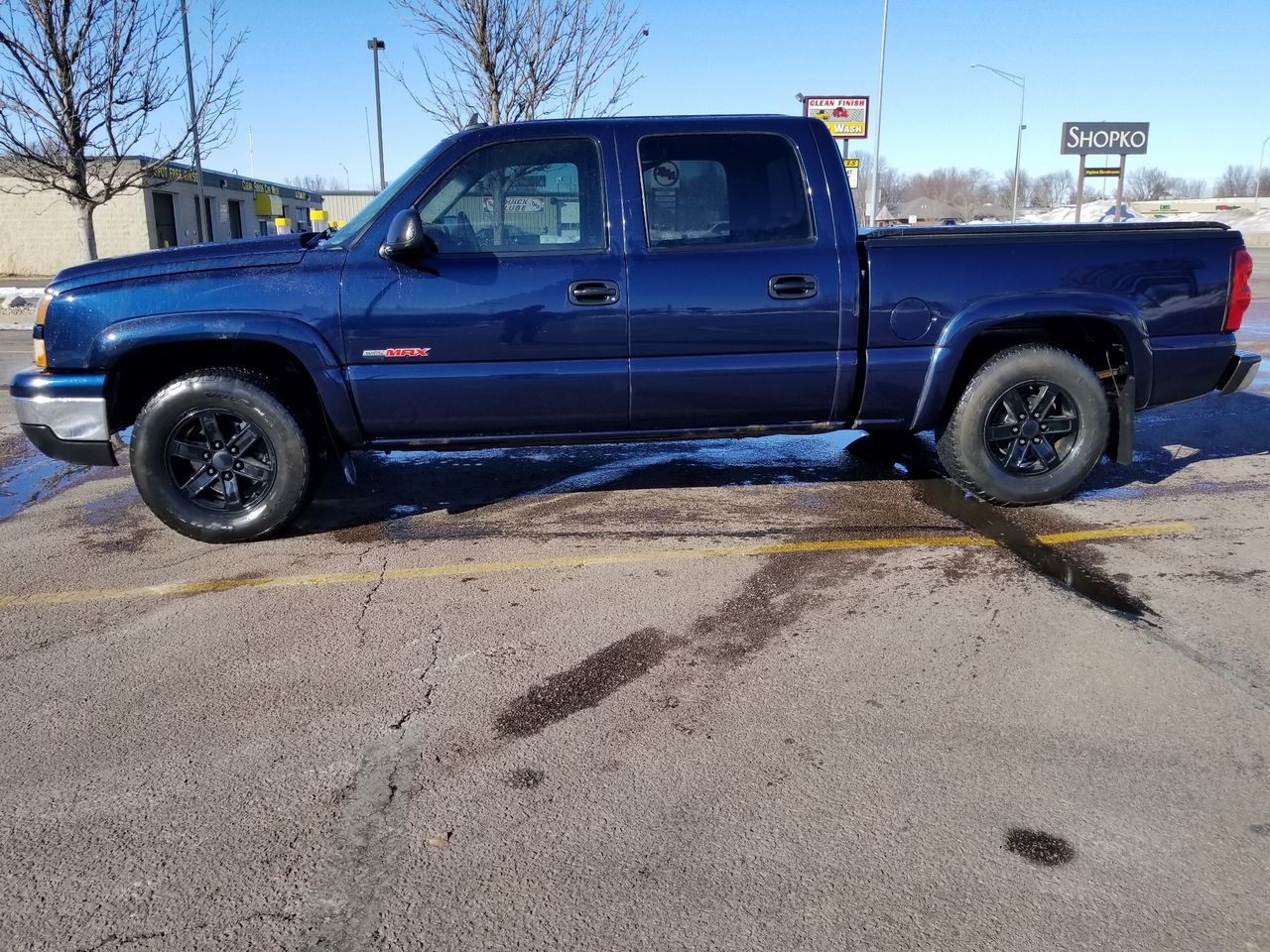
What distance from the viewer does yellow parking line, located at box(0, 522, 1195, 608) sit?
409 centimetres

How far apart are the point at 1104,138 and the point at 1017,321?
26.2 m

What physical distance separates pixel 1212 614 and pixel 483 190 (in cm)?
363

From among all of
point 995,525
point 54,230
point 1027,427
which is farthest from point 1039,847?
point 54,230

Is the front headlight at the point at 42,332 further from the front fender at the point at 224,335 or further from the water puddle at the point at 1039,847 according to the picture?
the water puddle at the point at 1039,847

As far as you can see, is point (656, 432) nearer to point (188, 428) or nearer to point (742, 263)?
point (742, 263)

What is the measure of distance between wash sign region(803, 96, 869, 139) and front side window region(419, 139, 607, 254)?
16.9 metres

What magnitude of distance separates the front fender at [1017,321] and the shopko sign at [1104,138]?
978 inches

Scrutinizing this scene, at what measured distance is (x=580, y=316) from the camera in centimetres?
452

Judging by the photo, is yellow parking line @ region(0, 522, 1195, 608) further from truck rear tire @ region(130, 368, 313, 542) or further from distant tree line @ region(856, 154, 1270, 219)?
distant tree line @ region(856, 154, 1270, 219)

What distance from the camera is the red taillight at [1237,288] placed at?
4.85m

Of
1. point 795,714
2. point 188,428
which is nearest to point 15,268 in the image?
point 188,428

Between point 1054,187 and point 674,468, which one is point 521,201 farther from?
point 1054,187

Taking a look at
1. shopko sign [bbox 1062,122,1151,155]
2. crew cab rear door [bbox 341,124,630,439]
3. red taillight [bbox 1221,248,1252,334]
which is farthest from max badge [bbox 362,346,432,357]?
shopko sign [bbox 1062,122,1151,155]

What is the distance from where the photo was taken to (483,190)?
4.55 metres
